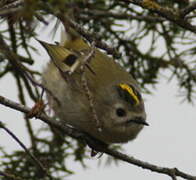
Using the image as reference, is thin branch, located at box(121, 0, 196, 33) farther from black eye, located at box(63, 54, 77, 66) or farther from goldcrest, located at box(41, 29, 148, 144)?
black eye, located at box(63, 54, 77, 66)

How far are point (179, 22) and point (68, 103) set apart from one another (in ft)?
3.71

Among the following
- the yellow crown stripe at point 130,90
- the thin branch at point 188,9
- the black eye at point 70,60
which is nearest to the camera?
the thin branch at point 188,9

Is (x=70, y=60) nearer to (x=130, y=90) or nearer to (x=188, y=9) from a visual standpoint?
(x=130, y=90)

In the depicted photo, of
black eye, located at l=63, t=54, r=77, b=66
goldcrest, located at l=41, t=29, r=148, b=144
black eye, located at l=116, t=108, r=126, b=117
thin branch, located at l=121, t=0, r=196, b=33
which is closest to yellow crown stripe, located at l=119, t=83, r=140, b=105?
goldcrest, located at l=41, t=29, r=148, b=144

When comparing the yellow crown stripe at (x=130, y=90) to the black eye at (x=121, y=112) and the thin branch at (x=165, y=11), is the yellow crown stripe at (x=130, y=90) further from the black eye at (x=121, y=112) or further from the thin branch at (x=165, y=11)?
the thin branch at (x=165, y=11)

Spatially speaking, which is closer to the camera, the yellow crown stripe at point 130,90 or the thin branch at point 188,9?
the thin branch at point 188,9

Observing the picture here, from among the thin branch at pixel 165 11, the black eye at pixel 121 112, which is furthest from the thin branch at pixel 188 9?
the black eye at pixel 121 112

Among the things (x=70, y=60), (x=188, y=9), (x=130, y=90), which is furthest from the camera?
(x=70, y=60)

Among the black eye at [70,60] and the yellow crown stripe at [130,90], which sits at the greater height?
the black eye at [70,60]

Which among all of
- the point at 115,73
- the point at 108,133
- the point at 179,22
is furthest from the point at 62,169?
the point at 179,22

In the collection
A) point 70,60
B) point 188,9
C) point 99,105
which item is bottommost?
point 188,9

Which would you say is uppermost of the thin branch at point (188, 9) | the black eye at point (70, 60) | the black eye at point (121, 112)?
the black eye at point (70, 60)

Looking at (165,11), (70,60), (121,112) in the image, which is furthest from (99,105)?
(165,11)

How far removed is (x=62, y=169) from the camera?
349 centimetres
